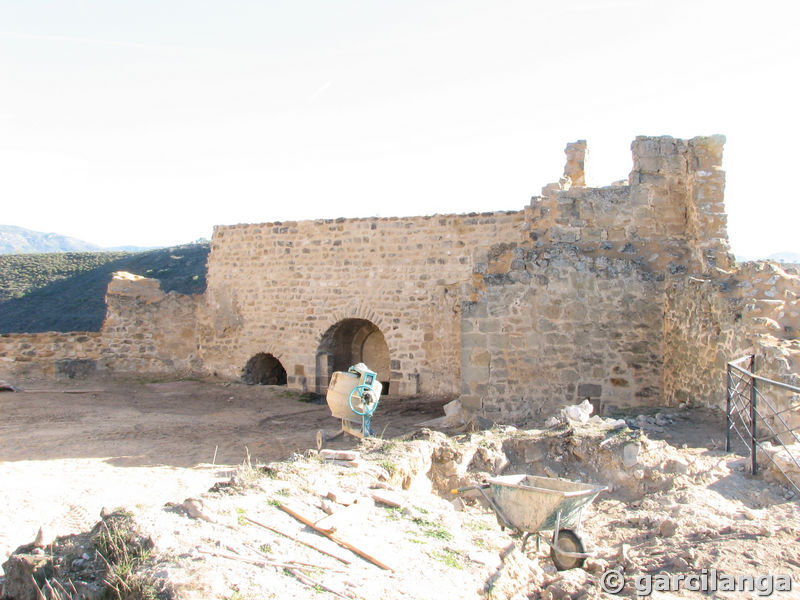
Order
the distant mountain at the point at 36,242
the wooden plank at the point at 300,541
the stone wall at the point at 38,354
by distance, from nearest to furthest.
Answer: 1. the wooden plank at the point at 300,541
2. the stone wall at the point at 38,354
3. the distant mountain at the point at 36,242

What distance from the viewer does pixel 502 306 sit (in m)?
9.00

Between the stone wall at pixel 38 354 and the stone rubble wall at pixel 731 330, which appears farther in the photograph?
the stone wall at pixel 38 354

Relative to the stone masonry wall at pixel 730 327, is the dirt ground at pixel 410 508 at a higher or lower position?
lower

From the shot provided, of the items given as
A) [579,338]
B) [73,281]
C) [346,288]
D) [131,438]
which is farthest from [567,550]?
[73,281]

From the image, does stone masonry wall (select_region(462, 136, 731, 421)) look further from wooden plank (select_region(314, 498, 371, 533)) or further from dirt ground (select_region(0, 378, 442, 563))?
wooden plank (select_region(314, 498, 371, 533))

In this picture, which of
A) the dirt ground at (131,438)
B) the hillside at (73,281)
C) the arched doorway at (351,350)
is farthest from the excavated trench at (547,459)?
the hillside at (73,281)

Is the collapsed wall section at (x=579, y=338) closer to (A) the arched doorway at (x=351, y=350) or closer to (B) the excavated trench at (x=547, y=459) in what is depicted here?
(B) the excavated trench at (x=547, y=459)

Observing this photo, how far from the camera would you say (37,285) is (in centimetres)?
3603

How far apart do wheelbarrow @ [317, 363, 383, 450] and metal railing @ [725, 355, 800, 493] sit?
3872 mm

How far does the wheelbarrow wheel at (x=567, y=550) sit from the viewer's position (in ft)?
15.3

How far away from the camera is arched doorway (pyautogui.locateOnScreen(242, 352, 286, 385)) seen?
14.3 m

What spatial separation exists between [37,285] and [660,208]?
35.4 metres

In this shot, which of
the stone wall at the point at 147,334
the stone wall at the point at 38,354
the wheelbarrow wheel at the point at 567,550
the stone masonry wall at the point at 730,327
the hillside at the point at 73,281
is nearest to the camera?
the wheelbarrow wheel at the point at 567,550

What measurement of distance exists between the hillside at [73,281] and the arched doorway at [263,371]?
17.8 m
